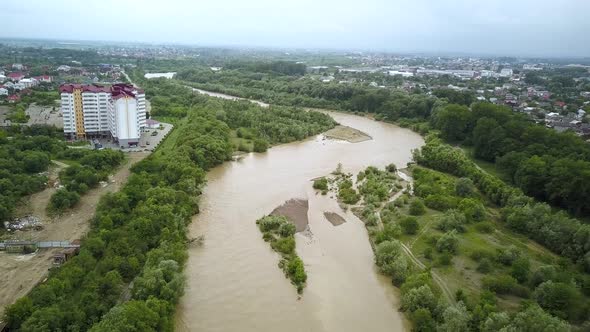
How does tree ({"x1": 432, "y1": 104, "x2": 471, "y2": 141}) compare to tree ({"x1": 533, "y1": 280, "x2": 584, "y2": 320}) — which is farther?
tree ({"x1": 432, "y1": 104, "x2": 471, "y2": 141})

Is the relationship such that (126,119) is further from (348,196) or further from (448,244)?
(448,244)

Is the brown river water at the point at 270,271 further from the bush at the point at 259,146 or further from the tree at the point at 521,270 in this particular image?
the bush at the point at 259,146

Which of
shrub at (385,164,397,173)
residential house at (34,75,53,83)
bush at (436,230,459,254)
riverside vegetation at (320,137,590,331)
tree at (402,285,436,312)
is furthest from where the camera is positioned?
residential house at (34,75,53,83)

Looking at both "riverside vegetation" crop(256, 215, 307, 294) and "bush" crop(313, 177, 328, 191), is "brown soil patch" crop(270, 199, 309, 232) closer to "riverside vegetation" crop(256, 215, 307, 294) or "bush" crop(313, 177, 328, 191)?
"riverside vegetation" crop(256, 215, 307, 294)

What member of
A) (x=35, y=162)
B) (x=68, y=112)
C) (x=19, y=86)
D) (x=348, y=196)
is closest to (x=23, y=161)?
(x=35, y=162)

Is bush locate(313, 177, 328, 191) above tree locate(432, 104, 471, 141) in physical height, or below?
below

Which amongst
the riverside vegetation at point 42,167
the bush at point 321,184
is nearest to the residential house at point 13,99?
the riverside vegetation at point 42,167

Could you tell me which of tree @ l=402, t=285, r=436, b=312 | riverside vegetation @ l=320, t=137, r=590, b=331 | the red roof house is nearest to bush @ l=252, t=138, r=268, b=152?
riverside vegetation @ l=320, t=137, r=590, b=331
